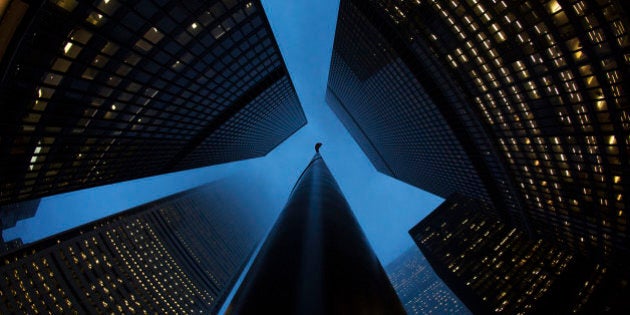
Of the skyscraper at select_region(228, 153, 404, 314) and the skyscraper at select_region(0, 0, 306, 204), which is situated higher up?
the skyscraper at select_region(0, 0, 306, 204)

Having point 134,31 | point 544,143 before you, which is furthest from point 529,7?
point 134,31

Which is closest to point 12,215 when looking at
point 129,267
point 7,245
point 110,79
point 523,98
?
point 7,245

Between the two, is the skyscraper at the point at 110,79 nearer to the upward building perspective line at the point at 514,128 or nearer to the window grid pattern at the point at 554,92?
the window grid pattern at the point at 554,92

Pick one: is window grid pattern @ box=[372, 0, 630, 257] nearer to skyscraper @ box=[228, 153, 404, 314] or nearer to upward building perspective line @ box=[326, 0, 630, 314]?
upward building perspective line @ box=[326, 0, 630, 314]

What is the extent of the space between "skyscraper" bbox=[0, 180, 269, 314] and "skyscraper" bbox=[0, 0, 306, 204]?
40021 mm

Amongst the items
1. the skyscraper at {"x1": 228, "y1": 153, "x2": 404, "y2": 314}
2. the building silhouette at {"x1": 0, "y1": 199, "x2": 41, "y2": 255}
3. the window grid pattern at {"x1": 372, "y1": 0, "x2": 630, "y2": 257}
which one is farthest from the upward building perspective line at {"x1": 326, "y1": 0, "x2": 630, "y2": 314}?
the building silhouette at {"x1": 0, "y1": 199, "x2": 41, "y2": 255}

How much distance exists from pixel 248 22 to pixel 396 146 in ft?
281

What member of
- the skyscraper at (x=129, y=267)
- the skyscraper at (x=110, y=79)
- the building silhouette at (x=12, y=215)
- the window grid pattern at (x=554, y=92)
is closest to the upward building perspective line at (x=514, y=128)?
the window grid pattern at (x=554, y=92)

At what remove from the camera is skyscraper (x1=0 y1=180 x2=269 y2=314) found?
234ft

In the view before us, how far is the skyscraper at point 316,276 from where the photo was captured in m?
4.23

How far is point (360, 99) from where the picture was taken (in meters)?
111

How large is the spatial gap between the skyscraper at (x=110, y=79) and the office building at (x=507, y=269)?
7342 cm

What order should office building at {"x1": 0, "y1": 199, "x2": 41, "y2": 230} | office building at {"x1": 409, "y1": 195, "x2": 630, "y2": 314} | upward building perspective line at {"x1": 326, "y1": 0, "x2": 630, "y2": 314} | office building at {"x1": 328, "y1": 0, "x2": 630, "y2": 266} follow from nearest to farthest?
office building at {"x1": 328, "y1": 0, "x2": 630, "y2": 266}
upward building perspective line at {"x1": 326, "y1": 0, "x2": 630, "y2": 314}
office building at {"x1": 409, "y1": 195, "x2": 630, "y2": 314}
office building at {"x1": 0, "y1": 199, "x2": 41, "y2": 230}

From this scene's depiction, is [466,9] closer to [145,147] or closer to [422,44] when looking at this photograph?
[422,44]
